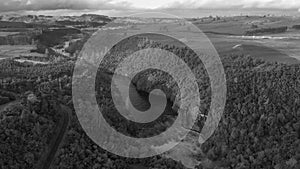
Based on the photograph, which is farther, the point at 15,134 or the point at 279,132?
the point at 279,132

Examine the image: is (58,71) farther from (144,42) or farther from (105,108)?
(144,42)

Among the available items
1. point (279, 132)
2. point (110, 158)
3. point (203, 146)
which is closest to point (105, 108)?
point (110, 158)

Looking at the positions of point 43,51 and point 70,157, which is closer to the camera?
point 70,157

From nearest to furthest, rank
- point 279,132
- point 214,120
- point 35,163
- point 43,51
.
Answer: point 35,163 < point 279,132 < point 214,120 < point 43,51

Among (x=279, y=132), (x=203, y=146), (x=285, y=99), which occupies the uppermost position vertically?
(x=285, y=99)

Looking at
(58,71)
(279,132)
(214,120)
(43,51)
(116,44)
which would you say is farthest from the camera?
(116,44)

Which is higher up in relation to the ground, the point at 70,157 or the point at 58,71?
the point at 58,71

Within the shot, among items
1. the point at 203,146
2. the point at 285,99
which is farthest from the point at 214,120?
the point at 285,99

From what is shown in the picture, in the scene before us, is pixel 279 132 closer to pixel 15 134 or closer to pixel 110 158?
pixel 110 158

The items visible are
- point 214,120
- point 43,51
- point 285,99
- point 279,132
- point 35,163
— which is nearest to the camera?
point 35,163

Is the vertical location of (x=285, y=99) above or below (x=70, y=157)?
above

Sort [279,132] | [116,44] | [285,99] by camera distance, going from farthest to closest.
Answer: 1. [116,44]
2. [285,99]
3. [279,132]
